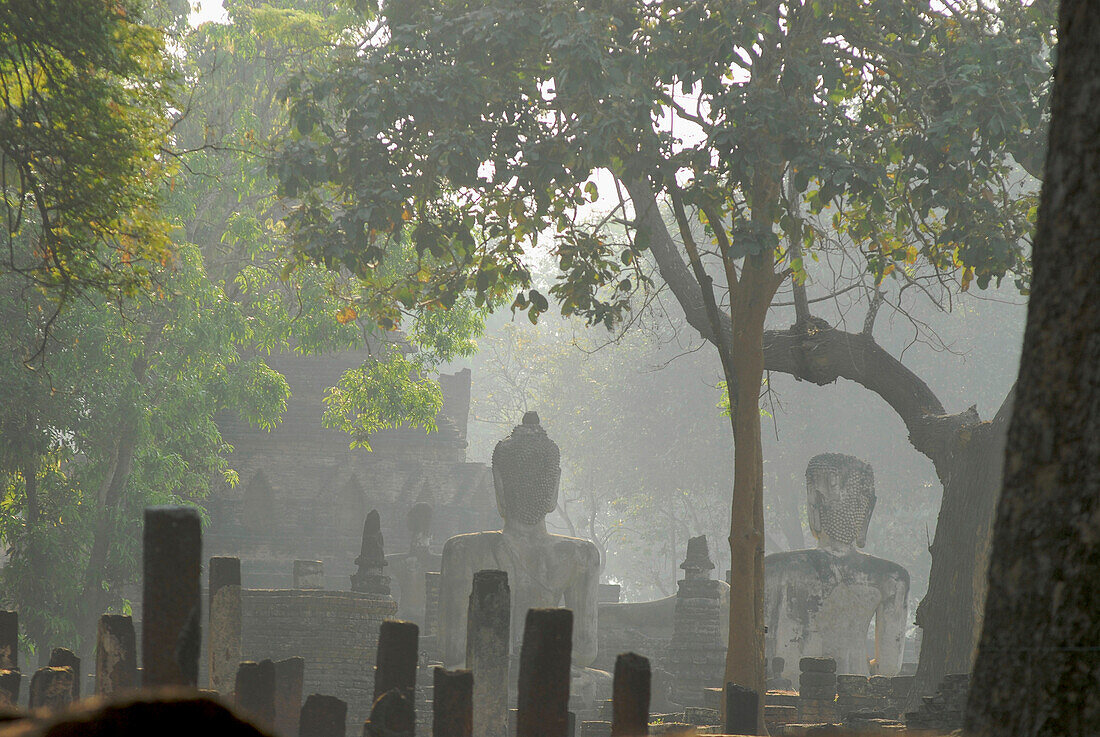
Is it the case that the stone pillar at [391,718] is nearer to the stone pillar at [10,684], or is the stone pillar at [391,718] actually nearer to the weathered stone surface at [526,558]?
the stone pillar at [10,684]

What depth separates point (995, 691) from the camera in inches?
75.3

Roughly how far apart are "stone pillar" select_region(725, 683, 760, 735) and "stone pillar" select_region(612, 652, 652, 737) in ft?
4.24

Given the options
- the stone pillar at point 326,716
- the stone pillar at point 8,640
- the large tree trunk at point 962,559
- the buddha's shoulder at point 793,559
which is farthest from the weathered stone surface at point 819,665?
the stone pillar at point 326,716

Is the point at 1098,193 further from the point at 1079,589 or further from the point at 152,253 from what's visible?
the point at 152,253

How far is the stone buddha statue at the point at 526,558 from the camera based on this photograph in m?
12.1

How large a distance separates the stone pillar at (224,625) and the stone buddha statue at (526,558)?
567 cm

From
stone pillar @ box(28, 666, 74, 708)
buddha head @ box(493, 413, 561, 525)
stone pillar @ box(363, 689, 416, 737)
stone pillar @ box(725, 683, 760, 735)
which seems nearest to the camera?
stone pillar @ box(363, 689, 416, 737)

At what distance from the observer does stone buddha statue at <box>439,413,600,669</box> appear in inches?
475

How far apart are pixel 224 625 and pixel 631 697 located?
12.7 feet

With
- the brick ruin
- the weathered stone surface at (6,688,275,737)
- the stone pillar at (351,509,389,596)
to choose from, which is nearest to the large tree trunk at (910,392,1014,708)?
the weathered stone surface at (6,688,275,737)

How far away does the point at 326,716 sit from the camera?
135 inches

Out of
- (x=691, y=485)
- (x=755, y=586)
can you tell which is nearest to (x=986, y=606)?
(x=755, y=586)

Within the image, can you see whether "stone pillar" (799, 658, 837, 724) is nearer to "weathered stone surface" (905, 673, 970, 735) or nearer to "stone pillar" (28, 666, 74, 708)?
"weathered stone surface" (905, 673, 970, 735)

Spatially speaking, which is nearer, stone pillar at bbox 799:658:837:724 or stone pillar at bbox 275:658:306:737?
stone pillar at bbox 275:658:306:737
